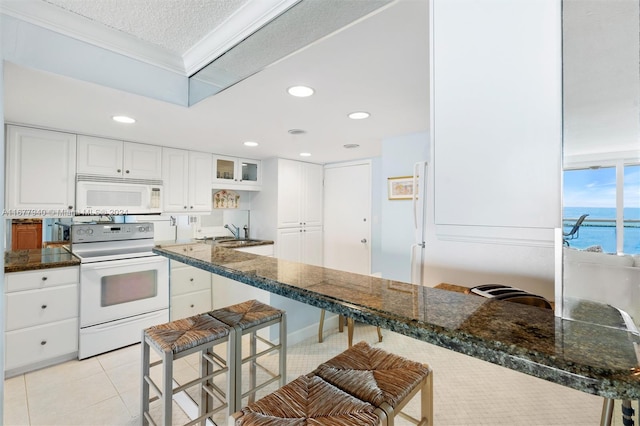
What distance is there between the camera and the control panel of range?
108 inches

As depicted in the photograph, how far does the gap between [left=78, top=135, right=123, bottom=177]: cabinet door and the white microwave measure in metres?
0.07

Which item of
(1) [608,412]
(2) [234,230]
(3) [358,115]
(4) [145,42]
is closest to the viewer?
(1) [608,412]

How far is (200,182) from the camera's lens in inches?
141

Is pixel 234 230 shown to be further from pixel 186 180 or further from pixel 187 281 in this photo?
pixel 187 281

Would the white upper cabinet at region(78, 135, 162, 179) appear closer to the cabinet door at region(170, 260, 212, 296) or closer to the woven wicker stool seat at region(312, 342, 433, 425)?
the cabinet door at region(170, 260, 212, 296)

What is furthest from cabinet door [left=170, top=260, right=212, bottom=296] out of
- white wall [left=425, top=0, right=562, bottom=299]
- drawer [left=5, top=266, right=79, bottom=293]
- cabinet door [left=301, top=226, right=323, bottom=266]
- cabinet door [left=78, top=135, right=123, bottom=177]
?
white wall [left=425, top=0, right=562, bottom=299]

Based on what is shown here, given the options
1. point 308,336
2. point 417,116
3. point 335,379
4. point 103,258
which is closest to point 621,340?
point 335,379

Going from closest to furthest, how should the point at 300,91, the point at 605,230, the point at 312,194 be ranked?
1. the point at 605,230
2. the point at 300,91
3. the point at 312,194

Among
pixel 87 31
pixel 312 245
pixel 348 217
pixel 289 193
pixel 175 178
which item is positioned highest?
pixel 87 31

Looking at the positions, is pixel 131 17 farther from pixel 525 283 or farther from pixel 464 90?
pixel 525 283

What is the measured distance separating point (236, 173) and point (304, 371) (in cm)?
263

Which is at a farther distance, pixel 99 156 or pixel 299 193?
pixel 299 193

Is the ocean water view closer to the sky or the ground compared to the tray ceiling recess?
closer to the ground

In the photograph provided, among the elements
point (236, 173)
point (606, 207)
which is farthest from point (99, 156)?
point (606, 207)
